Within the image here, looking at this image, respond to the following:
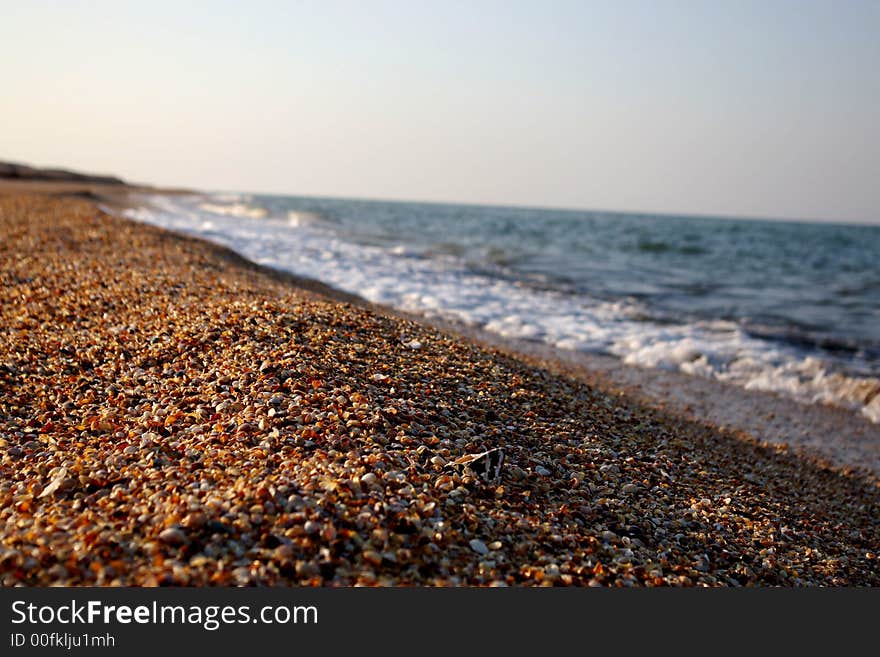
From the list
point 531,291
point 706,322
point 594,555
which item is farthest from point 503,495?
point 531,291

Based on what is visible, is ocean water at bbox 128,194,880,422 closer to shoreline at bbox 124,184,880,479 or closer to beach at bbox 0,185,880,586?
shoreline at bbox 124,184,880,479

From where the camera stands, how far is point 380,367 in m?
4.85

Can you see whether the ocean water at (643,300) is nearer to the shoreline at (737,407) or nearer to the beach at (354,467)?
the shoreline at (737,407)

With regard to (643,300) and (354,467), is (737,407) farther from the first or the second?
(643,300)

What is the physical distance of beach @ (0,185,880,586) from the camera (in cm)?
271

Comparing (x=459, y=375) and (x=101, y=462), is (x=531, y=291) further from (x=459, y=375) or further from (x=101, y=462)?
(x=101, y=462)

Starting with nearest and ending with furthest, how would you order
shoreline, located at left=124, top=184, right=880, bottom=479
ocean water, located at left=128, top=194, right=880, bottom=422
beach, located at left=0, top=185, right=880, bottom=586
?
beach, located at left=0, top=185, right=880, bottom=586, shoreline, located at left=124, top=184, right=880, bottom=479, ocean water, located at left=128, top=194, right=880, bottom=422

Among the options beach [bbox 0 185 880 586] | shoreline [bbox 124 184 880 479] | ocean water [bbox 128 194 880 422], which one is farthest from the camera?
ocean water [bbox 128 194 880 422]

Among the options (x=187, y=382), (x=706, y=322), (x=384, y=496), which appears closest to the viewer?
(x=384, y=496)

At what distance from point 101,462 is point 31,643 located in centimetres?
117

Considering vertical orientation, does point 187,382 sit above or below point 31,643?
above

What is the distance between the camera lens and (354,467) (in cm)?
325

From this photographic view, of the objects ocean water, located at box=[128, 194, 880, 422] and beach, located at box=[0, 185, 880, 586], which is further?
ocean water, located at box=[128, 194, 880, 422]

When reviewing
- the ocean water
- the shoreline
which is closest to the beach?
the shoreline
